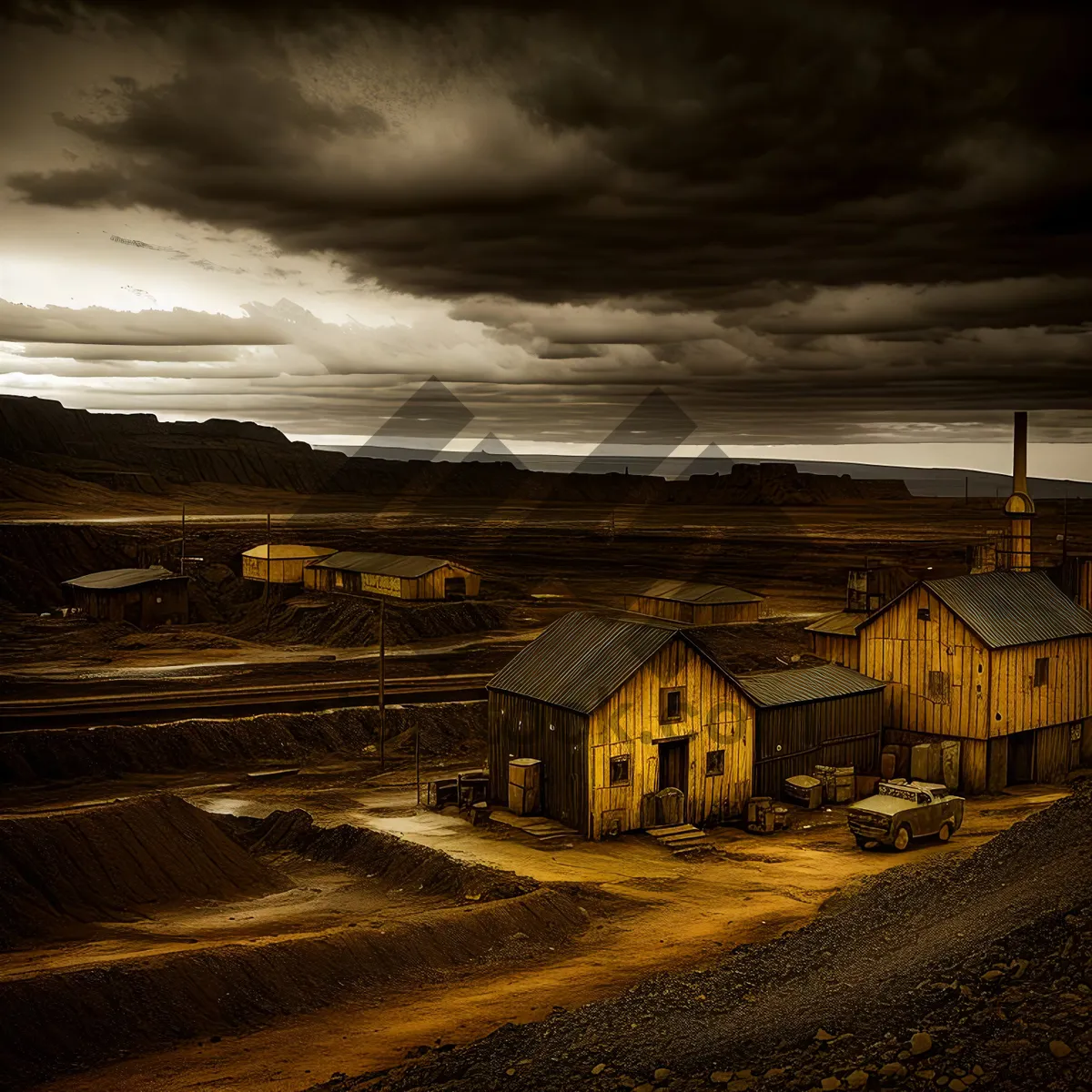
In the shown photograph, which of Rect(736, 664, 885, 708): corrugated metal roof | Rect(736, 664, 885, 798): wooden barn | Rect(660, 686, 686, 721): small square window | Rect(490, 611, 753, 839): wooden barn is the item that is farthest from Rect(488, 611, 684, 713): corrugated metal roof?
Rect(736, 664, 885, 798): wooden barn

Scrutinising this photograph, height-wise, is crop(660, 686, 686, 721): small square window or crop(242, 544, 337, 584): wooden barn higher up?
crop(242, 544, 337, 584): wooden barn

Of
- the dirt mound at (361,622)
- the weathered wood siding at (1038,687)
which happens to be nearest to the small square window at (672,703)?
the weathered wood siding at (1038,687)

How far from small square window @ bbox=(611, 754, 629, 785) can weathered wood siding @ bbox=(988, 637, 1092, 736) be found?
15.3 metres

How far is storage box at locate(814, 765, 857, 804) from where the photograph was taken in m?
40.4

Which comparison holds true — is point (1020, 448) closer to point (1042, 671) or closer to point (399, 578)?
point (1042, 671)

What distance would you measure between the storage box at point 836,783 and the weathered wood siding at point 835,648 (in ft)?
36.6

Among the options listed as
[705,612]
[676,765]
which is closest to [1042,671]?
[676,765]

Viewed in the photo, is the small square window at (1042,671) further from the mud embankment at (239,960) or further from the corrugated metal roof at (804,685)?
the mud embankment at (239,960)

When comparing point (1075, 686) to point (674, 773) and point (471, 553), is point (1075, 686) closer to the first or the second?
point (674, 773)

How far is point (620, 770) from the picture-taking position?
3584 centimetres

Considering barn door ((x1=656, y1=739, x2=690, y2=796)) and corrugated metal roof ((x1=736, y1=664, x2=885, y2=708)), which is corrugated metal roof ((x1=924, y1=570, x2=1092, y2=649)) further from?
barn door ((x1=656, y1=739, x2=690, y2=796))

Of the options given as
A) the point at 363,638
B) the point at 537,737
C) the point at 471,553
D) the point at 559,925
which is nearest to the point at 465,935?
the point at 559,925

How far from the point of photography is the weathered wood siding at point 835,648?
173 ft

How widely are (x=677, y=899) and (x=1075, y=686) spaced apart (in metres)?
24.4
